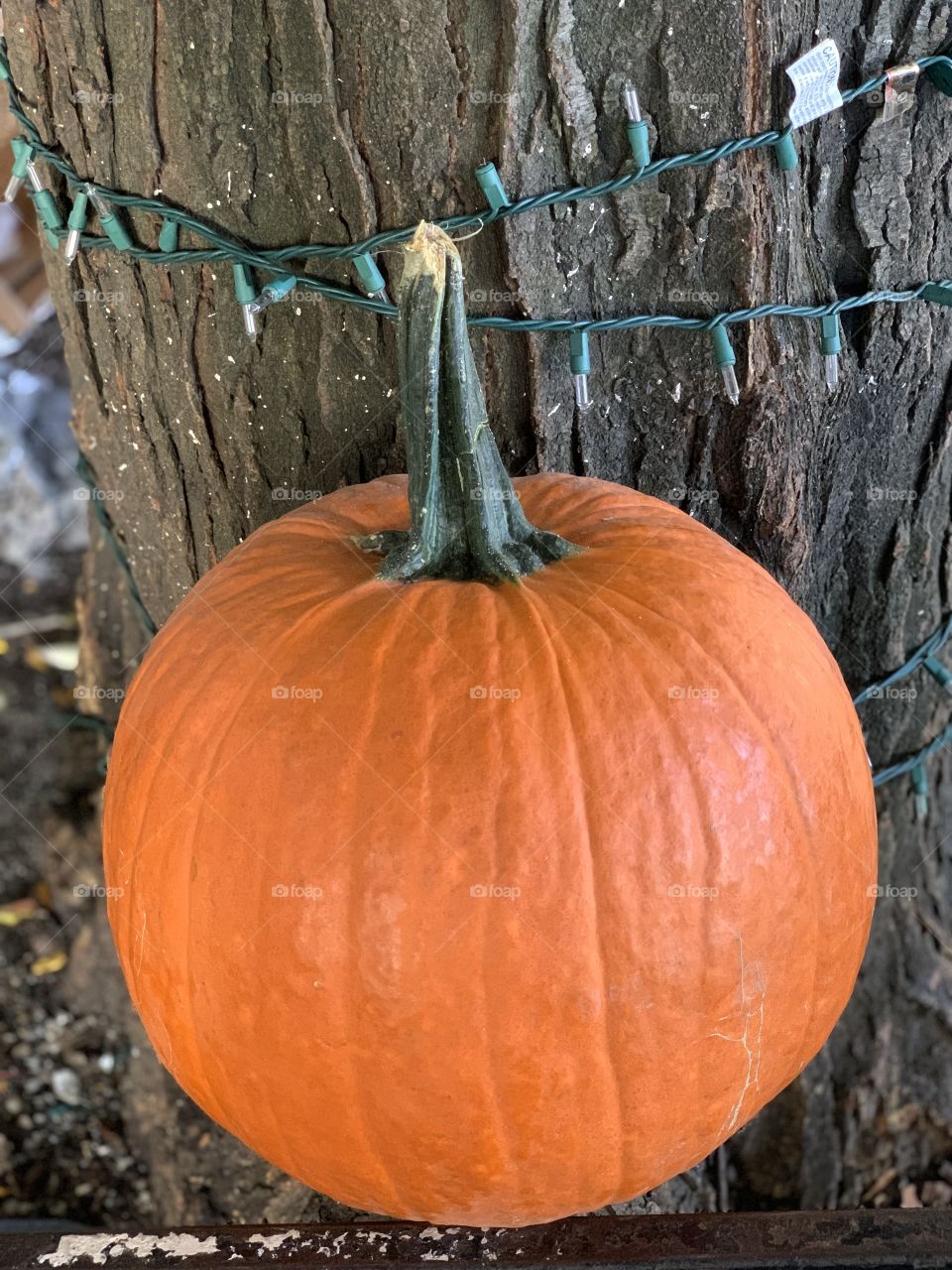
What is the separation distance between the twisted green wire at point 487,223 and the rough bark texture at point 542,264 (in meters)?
0.02

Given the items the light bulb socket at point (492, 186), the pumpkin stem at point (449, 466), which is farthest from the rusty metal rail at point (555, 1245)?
the light bulb socket at point (492, 186)

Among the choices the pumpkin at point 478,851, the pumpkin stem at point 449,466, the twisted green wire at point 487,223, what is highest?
the twisted green wire at point 487,223

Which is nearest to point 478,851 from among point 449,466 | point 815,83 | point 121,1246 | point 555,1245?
point 449,466

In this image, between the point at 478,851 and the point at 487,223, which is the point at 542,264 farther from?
the point at 478,851

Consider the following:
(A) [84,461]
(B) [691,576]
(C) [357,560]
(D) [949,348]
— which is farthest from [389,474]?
(D) [949,348]

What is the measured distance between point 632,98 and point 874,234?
359 mm

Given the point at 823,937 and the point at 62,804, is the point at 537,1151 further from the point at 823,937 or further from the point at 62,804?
the point at 62,804

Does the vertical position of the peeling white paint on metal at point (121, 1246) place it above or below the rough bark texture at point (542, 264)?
below

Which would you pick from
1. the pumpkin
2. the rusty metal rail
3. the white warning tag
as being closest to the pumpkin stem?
the pumpkin

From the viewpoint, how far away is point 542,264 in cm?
126

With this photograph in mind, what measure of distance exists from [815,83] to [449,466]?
57 centimetres

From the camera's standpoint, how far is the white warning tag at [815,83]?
1200 millimetres

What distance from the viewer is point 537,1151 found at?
0.98m

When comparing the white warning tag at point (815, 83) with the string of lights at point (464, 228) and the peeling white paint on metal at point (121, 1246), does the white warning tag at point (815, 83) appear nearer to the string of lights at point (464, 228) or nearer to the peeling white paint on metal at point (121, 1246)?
the string of lights at point (464, 228)
